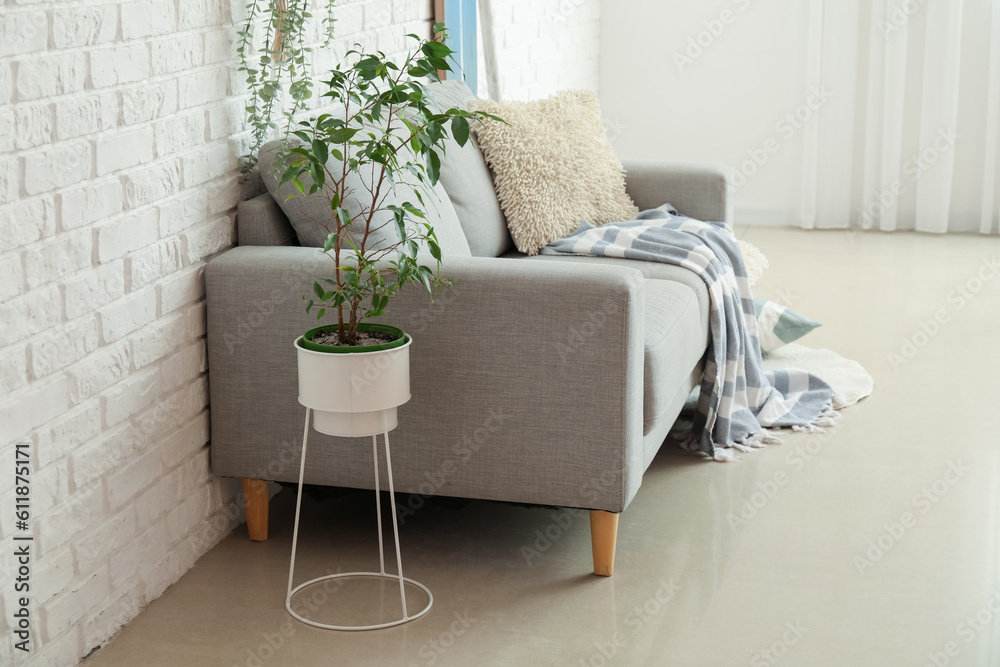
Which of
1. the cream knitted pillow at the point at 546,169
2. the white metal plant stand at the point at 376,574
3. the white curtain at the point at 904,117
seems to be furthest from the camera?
the white curtain at the point at 904,117

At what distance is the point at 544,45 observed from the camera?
4.75 m

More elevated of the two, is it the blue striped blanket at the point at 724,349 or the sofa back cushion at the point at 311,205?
the sofa back cushion at the point at 311,205

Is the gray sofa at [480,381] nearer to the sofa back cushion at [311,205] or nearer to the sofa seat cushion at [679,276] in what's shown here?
the sofa back cushion at [311,205]

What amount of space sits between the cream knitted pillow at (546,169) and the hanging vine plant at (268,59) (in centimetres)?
65

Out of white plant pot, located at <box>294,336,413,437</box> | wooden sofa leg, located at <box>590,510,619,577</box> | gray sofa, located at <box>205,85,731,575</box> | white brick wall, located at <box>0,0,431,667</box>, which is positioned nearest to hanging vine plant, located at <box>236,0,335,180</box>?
white brick wall, located at <box>0,0,431,667</box>

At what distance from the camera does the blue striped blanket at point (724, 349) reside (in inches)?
109

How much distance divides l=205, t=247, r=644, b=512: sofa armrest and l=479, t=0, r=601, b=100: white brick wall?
6.40 ft

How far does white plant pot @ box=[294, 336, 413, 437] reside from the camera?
192cm

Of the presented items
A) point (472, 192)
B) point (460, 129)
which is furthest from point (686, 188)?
point (460, 129)

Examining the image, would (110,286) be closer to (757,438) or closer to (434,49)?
(434,49)

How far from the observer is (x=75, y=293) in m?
1.79

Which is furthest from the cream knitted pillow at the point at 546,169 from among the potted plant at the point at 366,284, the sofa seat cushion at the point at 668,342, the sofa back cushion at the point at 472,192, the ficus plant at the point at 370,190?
the potted plant at the point at 366,284

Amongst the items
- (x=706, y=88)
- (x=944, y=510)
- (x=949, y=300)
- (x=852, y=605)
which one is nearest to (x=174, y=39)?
(x=852, y=605)

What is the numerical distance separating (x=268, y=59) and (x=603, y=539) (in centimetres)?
119
